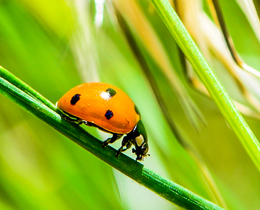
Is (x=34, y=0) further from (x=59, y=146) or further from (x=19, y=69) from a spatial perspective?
(x=59, y=146)

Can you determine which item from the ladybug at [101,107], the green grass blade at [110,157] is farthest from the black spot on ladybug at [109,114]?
the green grass blade at [110,157]

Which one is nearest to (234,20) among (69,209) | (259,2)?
(259,2)

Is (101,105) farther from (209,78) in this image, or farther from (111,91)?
(209,78)

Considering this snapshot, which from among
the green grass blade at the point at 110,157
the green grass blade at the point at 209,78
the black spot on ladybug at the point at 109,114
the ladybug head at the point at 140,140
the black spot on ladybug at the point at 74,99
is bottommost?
the green grass blade at the point at 110,157

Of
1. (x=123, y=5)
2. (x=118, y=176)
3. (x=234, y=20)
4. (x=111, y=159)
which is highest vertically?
(x=234, y=20)

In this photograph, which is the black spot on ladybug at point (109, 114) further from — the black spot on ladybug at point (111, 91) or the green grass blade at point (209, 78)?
the green grass blade at point (209, 78)
